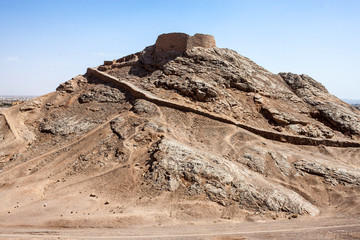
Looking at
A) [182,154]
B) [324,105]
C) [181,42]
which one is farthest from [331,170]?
[181,42]

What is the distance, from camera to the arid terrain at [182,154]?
15242mm

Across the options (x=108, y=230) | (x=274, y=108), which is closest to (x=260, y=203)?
(x=108, y=230)

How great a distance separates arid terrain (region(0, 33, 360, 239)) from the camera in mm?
15242

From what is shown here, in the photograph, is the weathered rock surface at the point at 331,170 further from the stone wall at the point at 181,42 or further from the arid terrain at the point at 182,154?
the stone wall at the point at 181,42

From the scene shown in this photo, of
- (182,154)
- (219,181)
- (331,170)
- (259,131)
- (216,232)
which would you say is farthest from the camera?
(259,131)

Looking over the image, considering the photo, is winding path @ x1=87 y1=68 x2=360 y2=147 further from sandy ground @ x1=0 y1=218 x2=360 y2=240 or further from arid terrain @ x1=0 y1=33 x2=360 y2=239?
sandy ground @ x1=0 y1=218 x2=360 y2=240

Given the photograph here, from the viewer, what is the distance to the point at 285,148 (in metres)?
23.5

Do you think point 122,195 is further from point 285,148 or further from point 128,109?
point 285,148

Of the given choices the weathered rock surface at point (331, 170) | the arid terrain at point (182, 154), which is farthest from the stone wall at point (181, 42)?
the weathered rock surface at point (331, 170)

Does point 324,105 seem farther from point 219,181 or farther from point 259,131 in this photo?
point 219,181

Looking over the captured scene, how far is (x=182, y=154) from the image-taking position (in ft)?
63.5

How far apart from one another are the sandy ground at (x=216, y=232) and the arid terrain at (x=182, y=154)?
0.18 feet

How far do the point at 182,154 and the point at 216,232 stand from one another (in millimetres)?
6460

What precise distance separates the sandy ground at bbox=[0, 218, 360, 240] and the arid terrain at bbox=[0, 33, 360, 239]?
0.05m
